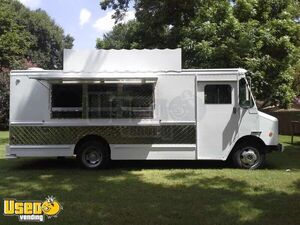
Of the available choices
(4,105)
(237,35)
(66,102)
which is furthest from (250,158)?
(4,105)

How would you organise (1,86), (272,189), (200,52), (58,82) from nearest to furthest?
(272,189) < (58,82) < (200,52) < (1,86)

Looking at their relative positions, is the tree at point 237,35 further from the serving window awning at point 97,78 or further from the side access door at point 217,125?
the serving window awning at point 97,78

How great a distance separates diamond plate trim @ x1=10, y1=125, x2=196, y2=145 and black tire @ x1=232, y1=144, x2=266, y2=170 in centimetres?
123

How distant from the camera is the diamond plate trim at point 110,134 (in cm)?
1243

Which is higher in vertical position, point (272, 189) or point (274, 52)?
point (274, 52)

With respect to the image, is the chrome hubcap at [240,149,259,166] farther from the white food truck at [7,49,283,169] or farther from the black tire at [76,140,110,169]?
the black tire at [76,140,110,169]

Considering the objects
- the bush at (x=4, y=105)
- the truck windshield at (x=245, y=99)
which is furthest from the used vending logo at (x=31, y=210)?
the bush at (x=4, y=105)

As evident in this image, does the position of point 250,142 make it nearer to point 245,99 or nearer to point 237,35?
point 245,99

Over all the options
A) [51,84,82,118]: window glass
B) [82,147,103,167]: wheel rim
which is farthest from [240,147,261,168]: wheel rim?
[51,84,82,118]: window glass

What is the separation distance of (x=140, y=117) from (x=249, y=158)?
3016 mm

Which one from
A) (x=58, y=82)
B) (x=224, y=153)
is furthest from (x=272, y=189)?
(x=58, y=82)

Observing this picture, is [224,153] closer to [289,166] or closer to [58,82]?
[289,166]

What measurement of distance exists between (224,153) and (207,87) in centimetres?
176

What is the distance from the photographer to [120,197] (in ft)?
29.7
